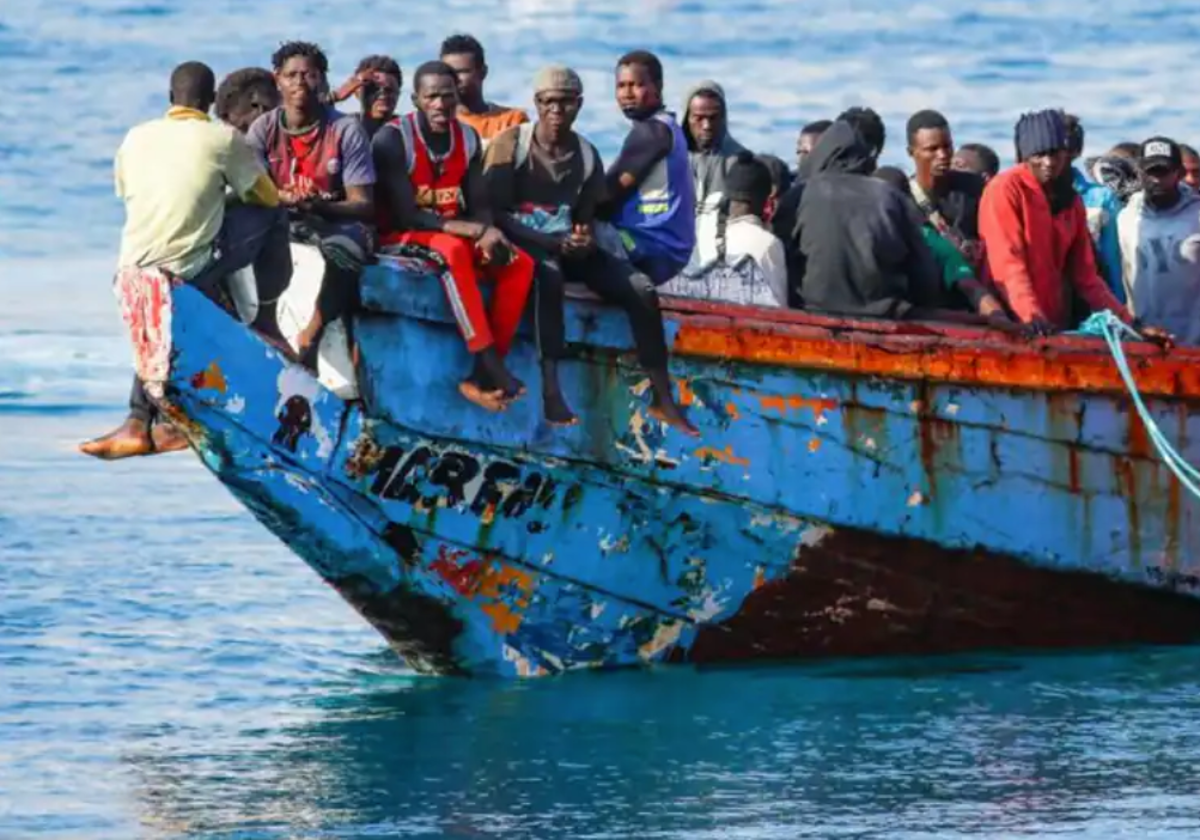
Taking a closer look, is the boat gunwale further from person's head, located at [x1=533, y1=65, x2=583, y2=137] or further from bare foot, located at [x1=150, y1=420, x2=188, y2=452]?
bare foot, located at [x1=150, y1=420, x2=188, y2=452]

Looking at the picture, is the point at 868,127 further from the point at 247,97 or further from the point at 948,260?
the point at 247,97

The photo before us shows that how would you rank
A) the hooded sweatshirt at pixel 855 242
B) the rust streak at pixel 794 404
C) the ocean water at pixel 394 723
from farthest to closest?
the hooded sweatshirt at pixel 855 242 → the rust streak at pixel 794 404 → the ocean water at pixel 394 723

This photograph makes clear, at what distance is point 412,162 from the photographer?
12.0 metres

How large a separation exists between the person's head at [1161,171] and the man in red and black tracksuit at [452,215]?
301 centimetres

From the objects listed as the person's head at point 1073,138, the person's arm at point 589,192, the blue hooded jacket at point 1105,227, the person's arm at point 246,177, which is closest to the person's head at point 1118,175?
the blue hooded jacket at point 1105,227

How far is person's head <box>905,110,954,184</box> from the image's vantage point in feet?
44.3

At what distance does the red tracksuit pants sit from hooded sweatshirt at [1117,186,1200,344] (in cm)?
303

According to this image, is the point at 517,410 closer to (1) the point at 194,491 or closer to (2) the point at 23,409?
(1) the point at 194,491

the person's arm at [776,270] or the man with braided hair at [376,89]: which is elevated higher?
the man with braided hair at [376,89]

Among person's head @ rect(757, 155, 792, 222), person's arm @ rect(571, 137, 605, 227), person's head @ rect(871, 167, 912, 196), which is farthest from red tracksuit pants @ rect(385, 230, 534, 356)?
person's head @ rect(757, 155, 792, 222)

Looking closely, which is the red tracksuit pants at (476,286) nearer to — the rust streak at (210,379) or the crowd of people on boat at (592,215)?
the crowd of people on boat at (592,215)

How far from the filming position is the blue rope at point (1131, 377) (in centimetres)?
1289

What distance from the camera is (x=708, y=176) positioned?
13.8 meters

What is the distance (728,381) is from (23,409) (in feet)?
34.3
